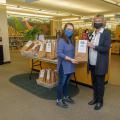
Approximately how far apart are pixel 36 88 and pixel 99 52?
6.82 feet

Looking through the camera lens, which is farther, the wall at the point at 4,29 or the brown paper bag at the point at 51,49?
the wall at the point at 4,29

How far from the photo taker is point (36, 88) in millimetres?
4367

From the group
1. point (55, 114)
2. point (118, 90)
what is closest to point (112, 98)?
point (118, 90)

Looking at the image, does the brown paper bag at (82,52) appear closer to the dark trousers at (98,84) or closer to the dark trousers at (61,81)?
the dark trousers at (98,84)

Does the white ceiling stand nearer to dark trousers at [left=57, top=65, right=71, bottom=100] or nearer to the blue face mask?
the blue face mask

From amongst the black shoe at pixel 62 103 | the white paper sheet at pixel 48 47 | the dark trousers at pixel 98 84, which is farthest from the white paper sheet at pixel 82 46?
the white paper sheet at pixel 48 47

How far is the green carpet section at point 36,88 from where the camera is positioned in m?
3.91

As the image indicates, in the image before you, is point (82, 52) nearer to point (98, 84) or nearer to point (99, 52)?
point (99, 52)

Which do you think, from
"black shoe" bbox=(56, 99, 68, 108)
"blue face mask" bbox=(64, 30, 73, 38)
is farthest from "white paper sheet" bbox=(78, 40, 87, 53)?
"black shoe" bbox=(56, 99, 68, 108)

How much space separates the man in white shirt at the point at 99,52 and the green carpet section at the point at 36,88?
993 millimetres

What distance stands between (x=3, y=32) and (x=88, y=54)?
5384 millimetres

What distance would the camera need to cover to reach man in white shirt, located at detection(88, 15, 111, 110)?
2926 millimetres

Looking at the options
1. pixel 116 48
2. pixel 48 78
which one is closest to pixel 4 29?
pixel 48 78

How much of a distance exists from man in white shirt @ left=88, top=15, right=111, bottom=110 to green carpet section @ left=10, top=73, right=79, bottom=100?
0.99m
